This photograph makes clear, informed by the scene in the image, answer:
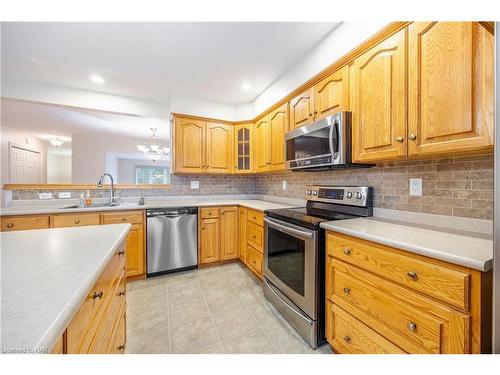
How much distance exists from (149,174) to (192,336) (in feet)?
22.0

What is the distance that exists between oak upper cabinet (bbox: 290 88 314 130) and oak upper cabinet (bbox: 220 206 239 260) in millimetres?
1409

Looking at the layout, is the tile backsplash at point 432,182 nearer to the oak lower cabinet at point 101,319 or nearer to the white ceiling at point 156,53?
the white ceiling at point 156,53

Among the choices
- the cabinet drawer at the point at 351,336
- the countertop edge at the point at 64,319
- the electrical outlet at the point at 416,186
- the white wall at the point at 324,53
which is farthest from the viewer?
the white wall at the point at 324,53

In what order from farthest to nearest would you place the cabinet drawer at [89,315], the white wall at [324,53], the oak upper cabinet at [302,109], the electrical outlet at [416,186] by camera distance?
the oak upper cabinet at [302,109]
the white wall at [324,53]
the electrical outlet at [416,186]
the cabinet drawer at [89,315]

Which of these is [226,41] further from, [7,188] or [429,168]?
Answer: [7,188]

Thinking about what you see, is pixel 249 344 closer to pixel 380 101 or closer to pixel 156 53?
pixel 380 101

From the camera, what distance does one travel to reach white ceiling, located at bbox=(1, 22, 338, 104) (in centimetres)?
175

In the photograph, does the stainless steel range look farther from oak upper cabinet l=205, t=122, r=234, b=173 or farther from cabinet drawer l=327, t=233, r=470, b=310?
oak upper cabinet l=205, t=122, r=234, b=173

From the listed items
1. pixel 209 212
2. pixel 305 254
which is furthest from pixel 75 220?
pixel 305 254

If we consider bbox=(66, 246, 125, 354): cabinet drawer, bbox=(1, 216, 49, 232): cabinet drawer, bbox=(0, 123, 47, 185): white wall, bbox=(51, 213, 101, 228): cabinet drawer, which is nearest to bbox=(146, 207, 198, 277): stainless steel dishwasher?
bbox=(51, 213, 101, 228): cabinet drawer

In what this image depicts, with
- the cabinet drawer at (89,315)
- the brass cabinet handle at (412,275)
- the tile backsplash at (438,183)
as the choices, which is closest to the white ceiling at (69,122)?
the cabinet drawer at (89,315)

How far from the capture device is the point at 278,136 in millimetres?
2549

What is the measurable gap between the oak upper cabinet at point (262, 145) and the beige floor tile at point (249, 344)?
1825mm

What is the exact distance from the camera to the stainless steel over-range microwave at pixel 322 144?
1.61 meters
